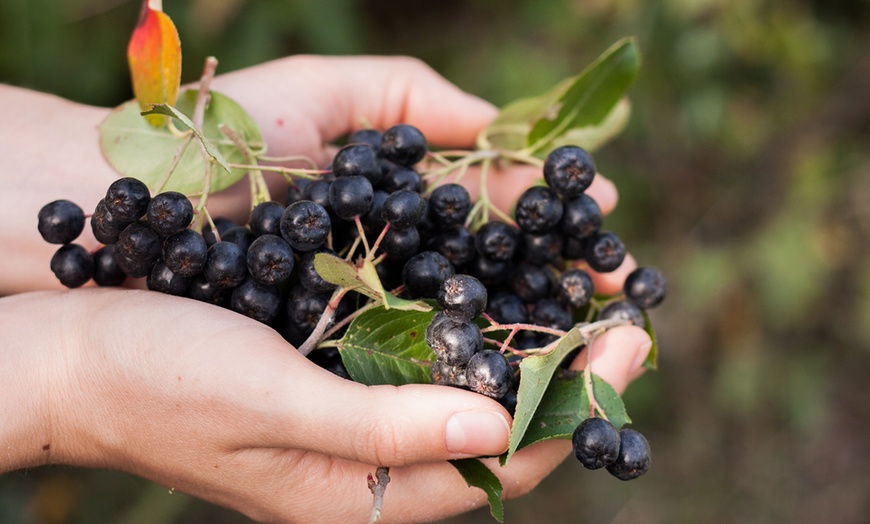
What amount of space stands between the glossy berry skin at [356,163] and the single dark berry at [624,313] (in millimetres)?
712

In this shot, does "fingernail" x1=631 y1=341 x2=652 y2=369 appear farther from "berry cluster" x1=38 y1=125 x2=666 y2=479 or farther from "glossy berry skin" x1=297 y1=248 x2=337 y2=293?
"glossy berry skin" x1=297 y1=248 x2=337 y2=293

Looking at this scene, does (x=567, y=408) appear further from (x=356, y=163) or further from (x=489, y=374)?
(x=356, y=163)

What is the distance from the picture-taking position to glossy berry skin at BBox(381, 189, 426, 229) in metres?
1.56

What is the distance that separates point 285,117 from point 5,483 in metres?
2.25

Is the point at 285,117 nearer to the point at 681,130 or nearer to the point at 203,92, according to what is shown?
the point at 203,92

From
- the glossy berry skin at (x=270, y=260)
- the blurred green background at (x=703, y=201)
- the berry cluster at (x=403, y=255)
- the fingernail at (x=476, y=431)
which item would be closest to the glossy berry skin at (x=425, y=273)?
the berry cluster at (x=403, y=255)

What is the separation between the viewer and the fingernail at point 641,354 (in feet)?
5.76

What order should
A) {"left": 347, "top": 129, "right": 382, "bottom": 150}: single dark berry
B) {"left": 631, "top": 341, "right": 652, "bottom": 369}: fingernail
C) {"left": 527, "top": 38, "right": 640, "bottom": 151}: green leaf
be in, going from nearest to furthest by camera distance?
{"left": 631, "top": 341, "right": 652, "bottom": 369}: fingernail → {"left": 347, "top": 129, "right": 382, "bottom": 150}: single dark berry → {"left": 527, "top": 38, "right": 640, "bottom": 151}: green leaf

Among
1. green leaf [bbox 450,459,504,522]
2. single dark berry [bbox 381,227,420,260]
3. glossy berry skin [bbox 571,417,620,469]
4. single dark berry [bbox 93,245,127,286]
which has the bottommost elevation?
green leaf [bbox 450,459,504,522]

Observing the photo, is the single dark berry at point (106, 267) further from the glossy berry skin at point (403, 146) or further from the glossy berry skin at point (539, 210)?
the glossy berry skin at point (539, 210)

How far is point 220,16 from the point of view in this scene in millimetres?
2986

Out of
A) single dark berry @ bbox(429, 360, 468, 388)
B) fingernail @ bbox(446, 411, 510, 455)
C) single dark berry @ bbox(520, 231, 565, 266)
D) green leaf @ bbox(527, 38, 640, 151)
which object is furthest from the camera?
green leaf @ bbox(527, 38, 640, 151)

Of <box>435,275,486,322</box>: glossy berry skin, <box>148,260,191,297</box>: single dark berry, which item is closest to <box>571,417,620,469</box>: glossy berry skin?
<box>435,275,486,322</box>: glossy berry skin

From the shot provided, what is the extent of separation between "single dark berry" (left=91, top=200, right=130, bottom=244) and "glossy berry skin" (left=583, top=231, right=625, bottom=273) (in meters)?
1.09
